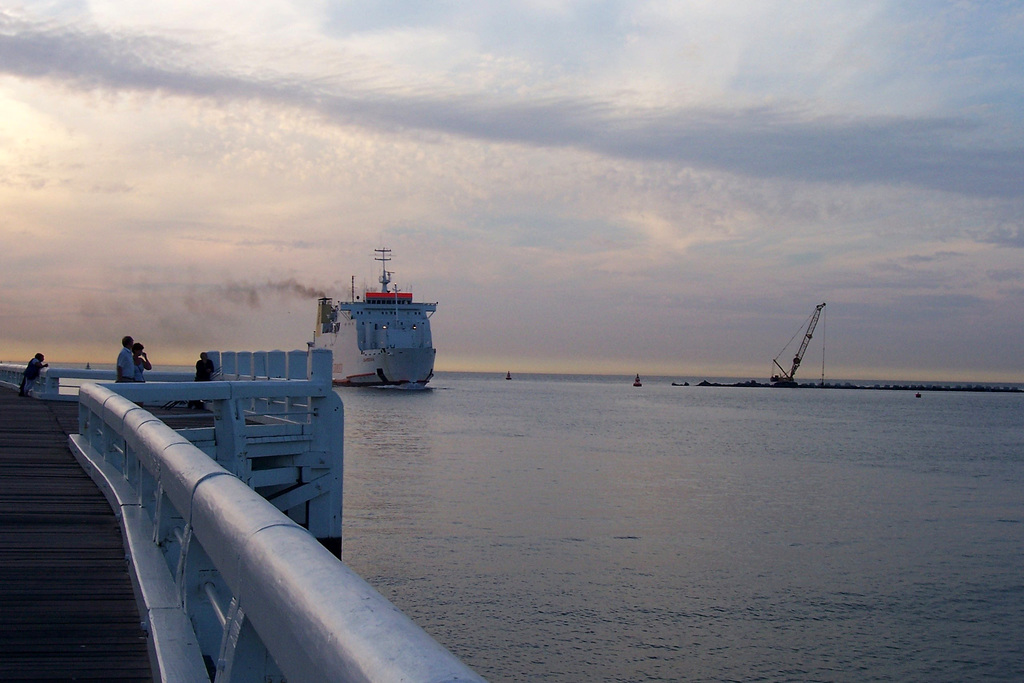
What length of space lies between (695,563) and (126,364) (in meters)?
10.8

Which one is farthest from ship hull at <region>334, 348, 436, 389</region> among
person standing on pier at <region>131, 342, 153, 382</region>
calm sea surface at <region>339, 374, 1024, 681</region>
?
person standing on pier at <region>131, 342, 153, 382</region>

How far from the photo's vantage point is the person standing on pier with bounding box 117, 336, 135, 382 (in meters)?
14.6

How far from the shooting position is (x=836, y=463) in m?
37.6

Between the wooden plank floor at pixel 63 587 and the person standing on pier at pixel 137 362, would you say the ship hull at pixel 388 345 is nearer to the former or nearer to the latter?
the person standing on pier at pixel 137 362

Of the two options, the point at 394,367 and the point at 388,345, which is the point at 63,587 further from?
the point at 394,367

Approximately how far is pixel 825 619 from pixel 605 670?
168 inches

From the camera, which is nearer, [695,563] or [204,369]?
[695,563]

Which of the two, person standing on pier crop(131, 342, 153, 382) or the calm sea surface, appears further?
person standing on pier crop(131, 342, 153, 382)

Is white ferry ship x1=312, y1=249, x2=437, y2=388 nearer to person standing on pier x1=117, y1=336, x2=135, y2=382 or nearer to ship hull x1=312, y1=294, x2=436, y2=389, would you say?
ship hull x1=312, y1=294, x2=436, y2=389

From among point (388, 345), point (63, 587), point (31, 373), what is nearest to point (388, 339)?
point (388, 345)

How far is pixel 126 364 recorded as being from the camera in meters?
14.6

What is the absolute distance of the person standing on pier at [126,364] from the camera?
14.6 m

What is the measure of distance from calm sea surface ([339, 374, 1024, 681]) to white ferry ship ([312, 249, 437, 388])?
6560cm

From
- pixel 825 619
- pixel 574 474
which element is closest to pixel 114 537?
pixel 825 619
